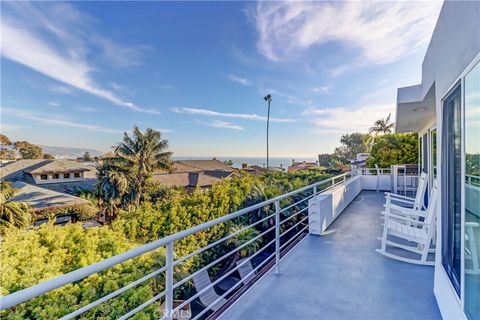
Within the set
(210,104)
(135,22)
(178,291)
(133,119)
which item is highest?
(135,22)

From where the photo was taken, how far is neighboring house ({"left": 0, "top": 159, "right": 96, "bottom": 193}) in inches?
816

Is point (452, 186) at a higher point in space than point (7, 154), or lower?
lower

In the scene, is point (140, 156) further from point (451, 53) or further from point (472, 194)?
point (472, 194)

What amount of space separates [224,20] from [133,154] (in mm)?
14089

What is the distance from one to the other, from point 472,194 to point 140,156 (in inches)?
862

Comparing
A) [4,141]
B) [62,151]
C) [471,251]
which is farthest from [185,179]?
[4,141]

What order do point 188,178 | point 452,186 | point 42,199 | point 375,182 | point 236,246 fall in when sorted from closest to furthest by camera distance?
point 452,186, point 236,246, point 375,182, point 42,199, point 188,178

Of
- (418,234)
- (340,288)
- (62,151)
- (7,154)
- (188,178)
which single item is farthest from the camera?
(62,151)

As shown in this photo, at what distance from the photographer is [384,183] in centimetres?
1030

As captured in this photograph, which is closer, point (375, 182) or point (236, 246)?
point (236, 246)

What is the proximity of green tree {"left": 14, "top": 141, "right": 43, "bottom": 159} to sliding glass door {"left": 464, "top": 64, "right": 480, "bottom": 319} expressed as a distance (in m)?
47.0

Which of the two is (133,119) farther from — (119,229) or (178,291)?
(178,291)

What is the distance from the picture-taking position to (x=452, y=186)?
218 cm

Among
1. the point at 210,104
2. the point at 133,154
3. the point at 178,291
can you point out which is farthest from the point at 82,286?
the point at 210,104
